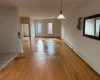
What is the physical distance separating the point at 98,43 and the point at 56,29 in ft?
35.4

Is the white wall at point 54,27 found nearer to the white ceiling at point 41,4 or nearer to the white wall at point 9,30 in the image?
the white ceiling at point 41,4

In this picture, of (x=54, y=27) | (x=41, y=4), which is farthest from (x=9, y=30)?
(x=54, y=27)

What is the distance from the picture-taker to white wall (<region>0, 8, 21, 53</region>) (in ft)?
18.5

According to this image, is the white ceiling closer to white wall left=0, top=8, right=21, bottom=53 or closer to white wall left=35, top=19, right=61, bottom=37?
white wall left=0, top=8, right=21, bottom=53

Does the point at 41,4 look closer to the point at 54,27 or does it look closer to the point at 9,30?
the point at 9,30

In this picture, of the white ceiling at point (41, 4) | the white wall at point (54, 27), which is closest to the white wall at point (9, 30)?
the white ceiling at point (41, 4)

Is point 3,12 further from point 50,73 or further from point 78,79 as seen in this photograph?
point 78,79

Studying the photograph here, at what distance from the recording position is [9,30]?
18.9ft

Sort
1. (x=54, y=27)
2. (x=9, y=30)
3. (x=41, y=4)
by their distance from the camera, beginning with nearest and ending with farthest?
(x=41, y=4), (x=9, y=30), (x=54, y=27)

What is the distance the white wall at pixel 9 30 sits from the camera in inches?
222

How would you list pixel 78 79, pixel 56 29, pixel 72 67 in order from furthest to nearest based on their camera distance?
pixel 56 29, pixel 72 67, pixel 78 79

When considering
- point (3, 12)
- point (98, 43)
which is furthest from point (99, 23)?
point (3, 12)

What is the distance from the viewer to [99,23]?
3262mm

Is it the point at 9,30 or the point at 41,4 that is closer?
the point at 41,4
